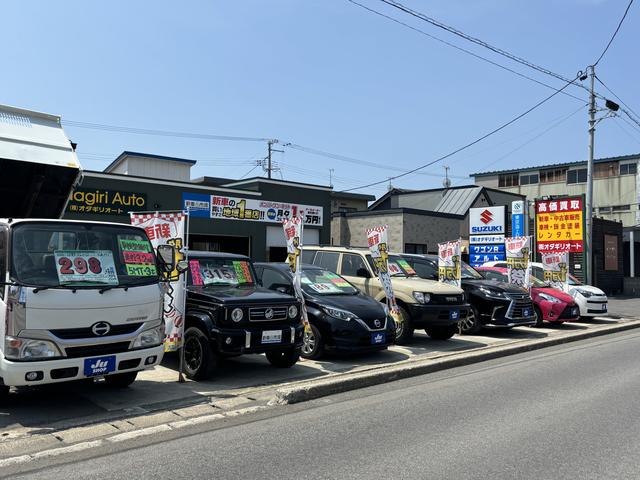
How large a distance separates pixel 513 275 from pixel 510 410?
9.19m

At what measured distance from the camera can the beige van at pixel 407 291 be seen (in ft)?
35.1

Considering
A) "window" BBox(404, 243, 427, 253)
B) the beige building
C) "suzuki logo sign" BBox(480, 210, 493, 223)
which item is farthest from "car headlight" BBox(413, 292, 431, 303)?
the beige building

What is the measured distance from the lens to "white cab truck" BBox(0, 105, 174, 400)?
218 inches

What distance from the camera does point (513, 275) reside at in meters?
15.0

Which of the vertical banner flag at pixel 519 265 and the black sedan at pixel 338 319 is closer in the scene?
the black sedan at pixel 338 319

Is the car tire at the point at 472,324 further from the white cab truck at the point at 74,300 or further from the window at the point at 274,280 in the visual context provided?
the white cab truck at the point at 74,300

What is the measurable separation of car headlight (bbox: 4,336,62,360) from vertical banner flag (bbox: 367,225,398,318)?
627 cm

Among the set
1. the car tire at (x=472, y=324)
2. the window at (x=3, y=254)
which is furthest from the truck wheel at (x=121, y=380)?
the car tire at (x=472, y=324)

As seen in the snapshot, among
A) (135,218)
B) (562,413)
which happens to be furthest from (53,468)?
(562,413)

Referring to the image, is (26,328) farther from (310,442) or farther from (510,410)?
(510,410)

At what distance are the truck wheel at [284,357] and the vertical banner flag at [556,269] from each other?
402 inches

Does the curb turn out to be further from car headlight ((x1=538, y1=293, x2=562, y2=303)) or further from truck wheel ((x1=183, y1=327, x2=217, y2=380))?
car headlight ((x1=538, y1=293, x2=562, y2=303))

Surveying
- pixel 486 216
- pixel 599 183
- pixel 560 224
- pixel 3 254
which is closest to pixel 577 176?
pixel 599 183

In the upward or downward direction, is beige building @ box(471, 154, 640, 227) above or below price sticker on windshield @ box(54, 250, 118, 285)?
above
